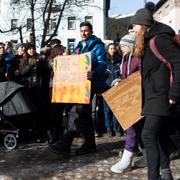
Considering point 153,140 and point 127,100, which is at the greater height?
point 127,100

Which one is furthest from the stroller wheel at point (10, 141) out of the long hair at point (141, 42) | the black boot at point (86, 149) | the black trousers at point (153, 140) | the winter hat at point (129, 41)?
the long hair at point (141, 42)

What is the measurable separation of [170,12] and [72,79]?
48.2 m

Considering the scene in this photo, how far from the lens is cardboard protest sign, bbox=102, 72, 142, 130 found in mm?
5938

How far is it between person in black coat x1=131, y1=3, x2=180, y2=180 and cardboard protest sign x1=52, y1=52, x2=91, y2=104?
5.83 ft

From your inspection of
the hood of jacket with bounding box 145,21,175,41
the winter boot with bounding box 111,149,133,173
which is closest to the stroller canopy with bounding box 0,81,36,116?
the winter boot with bounding box 111,149,133,173

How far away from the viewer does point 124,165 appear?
6254 mm

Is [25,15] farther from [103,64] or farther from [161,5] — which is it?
[103,64]

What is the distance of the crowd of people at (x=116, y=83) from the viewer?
504 centimetres

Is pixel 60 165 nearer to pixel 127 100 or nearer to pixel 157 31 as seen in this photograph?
pixel 127 100

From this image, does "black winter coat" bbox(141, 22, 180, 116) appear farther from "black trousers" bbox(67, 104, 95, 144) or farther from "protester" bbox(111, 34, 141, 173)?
"black trousers" bbox(67, 104, 95, 144)

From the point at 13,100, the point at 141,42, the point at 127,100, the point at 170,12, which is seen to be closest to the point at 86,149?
the point at 13,100

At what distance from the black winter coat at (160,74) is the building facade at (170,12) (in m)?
39.0

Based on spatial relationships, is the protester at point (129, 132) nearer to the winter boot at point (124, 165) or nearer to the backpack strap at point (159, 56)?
the winter boot at point (124, 165)

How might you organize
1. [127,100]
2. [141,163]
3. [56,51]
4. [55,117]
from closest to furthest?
[127,100], [141,163], [56,51], [55,117]
